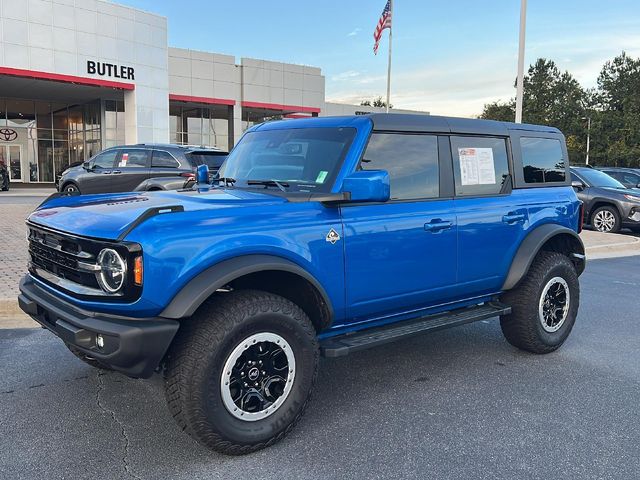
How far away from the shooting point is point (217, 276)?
2889mm

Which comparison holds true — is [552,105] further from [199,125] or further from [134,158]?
[134,158]

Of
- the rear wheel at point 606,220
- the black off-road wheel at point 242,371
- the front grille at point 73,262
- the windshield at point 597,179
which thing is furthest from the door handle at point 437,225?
the windshield at point 597,179

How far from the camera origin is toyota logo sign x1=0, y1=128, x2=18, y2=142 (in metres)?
31.4

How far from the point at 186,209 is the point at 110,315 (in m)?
0.69

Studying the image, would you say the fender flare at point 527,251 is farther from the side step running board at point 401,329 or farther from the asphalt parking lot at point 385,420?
the asphalt parking lot at point 385,420

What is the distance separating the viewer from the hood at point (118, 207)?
2.92 metres

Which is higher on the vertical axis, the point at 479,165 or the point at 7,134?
the point at 7,134

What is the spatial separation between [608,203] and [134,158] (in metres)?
11.4

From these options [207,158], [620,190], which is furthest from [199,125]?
[620,190]

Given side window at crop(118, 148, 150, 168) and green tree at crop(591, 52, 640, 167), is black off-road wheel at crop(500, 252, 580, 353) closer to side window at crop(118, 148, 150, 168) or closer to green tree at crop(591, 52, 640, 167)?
side window at crop(118, 148, 150, 168)

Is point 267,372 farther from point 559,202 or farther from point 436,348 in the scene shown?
point 559,202

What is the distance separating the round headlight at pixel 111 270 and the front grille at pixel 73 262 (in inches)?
1.1

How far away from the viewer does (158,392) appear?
3889 millimetres

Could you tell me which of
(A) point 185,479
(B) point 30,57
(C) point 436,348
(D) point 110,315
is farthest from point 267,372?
(B) point 30,57
